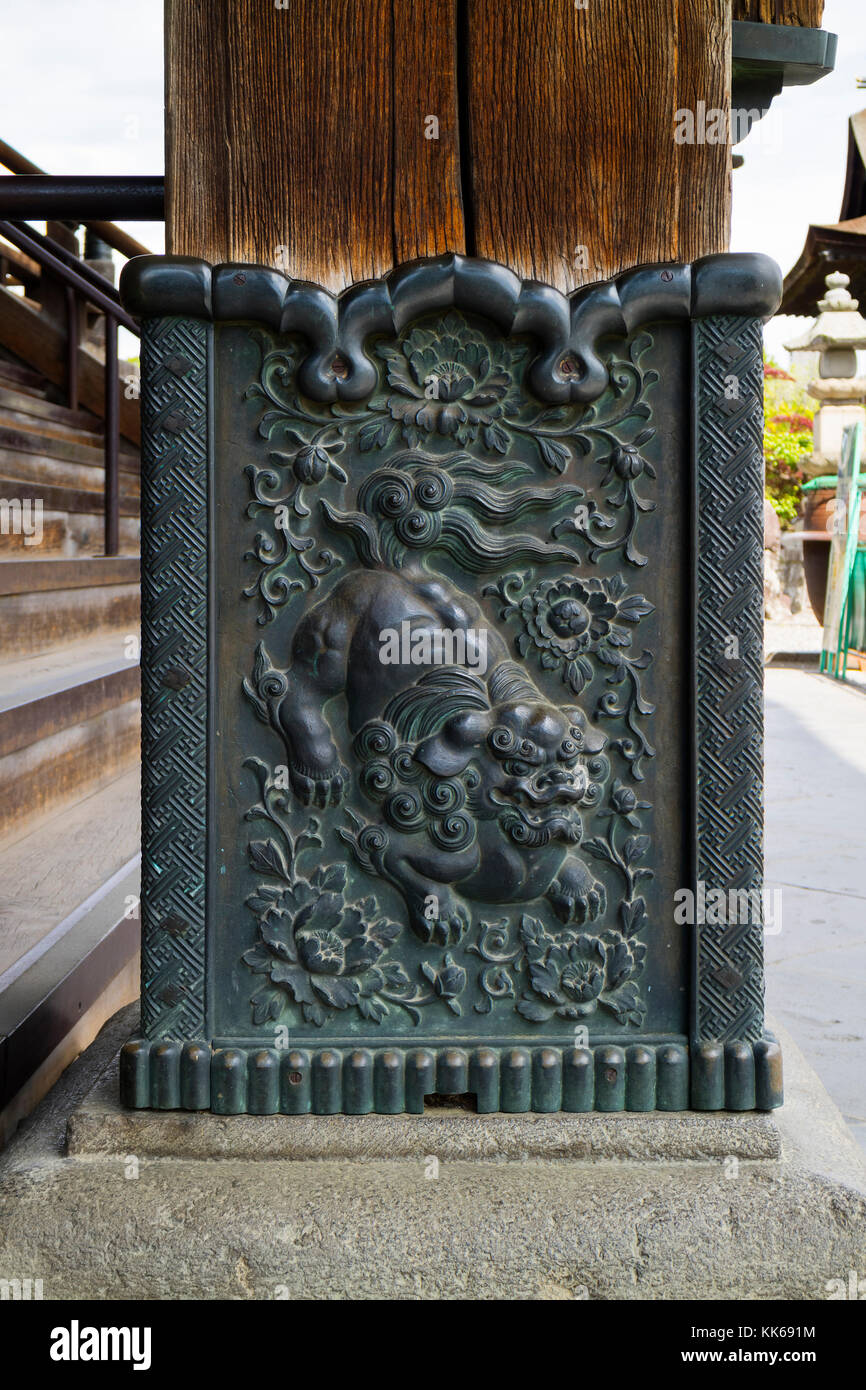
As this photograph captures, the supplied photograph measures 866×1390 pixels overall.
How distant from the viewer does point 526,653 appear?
4.09 feet

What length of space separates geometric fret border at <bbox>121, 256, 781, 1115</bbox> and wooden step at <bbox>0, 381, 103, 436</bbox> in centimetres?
331

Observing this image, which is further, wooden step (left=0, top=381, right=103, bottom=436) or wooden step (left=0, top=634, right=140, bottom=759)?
wooden step (left=0, top=381, right=103, bottom=436)

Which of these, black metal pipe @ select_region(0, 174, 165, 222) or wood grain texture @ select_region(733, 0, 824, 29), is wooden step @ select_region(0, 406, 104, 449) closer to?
black metal pipe @ select_region(0, 174, 165, 222)

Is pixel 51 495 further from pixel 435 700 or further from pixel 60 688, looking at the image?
pixel 435 700

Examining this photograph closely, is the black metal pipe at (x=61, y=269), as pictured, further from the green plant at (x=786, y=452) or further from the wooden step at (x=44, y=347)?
the green plant at (x=786, y=452)

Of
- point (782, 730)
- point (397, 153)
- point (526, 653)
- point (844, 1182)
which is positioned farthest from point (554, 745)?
point (782, 730)

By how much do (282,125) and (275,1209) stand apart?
3.55 ft

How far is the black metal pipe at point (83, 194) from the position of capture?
4.55 ft

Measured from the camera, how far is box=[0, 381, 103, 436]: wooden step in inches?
168

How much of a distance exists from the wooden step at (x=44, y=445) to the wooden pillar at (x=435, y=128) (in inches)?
113

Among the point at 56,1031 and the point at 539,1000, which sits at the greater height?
the point at 539,1000

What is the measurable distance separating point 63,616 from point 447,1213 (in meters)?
2.58

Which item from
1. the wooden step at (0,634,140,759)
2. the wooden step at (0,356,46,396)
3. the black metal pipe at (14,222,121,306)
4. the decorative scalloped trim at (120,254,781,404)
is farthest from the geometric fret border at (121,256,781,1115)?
the wooden step at (0,356,46,396)

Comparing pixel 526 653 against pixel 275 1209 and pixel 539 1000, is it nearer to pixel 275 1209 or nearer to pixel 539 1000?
pixel 539 1000
